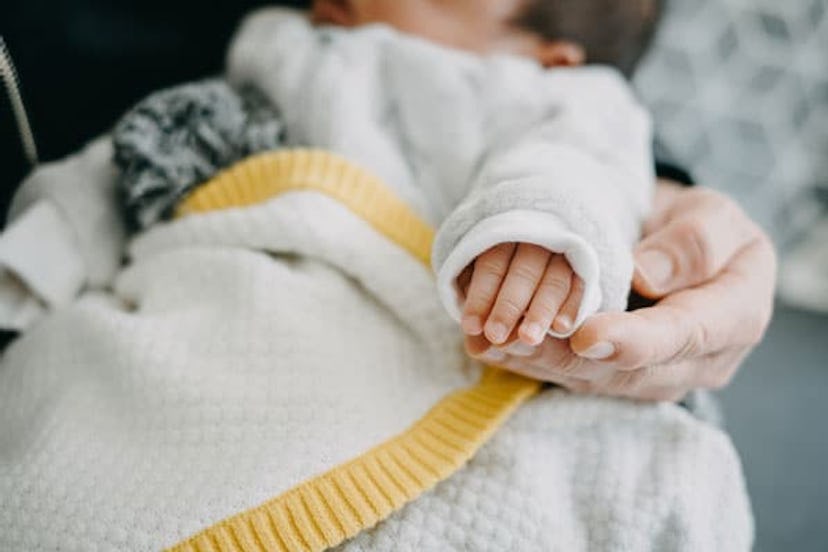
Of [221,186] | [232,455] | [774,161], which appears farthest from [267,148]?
[774,161]

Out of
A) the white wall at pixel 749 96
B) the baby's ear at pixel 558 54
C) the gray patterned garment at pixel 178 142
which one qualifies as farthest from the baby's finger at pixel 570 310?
the white wall at pixel 749 96

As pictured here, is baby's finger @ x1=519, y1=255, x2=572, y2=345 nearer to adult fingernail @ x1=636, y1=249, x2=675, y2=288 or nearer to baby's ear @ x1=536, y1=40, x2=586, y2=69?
adult fingernail @ x1=636, y1=249, x2=675, y2=288

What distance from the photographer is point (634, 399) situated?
2.01 feet

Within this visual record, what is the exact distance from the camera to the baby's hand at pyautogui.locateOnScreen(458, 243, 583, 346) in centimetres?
46

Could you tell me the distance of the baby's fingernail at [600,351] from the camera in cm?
46

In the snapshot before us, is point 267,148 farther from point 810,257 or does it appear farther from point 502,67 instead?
point 810,257

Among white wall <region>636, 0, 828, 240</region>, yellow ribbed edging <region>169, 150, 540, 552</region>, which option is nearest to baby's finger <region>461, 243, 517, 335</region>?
yellow ribbed edging <region>169, 150, 540, 552</region>

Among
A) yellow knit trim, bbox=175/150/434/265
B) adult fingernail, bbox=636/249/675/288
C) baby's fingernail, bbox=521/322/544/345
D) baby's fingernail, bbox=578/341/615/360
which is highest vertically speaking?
baby's fingernail, bbox=521/322/544/345

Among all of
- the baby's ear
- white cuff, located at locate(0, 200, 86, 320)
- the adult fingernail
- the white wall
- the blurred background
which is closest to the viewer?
the adult fingernail

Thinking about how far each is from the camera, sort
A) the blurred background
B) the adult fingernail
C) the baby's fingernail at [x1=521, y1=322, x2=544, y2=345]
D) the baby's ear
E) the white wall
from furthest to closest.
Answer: the white wall < the baby's ear < the blurred background < the adult fingernail < the baby's fingernail at [x1=521, y1=322, x2=544, y2=345]

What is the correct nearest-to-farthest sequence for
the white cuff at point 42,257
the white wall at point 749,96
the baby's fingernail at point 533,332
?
the baby's fingernail at point 533,332
the white cuff at point 42,257
the white wall at point 749,96

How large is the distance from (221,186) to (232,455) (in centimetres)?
27

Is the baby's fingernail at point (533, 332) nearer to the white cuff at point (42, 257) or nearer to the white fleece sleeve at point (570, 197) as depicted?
the white fleece sleeve at point (570, 197)

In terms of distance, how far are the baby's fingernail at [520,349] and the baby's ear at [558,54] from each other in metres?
0.51
